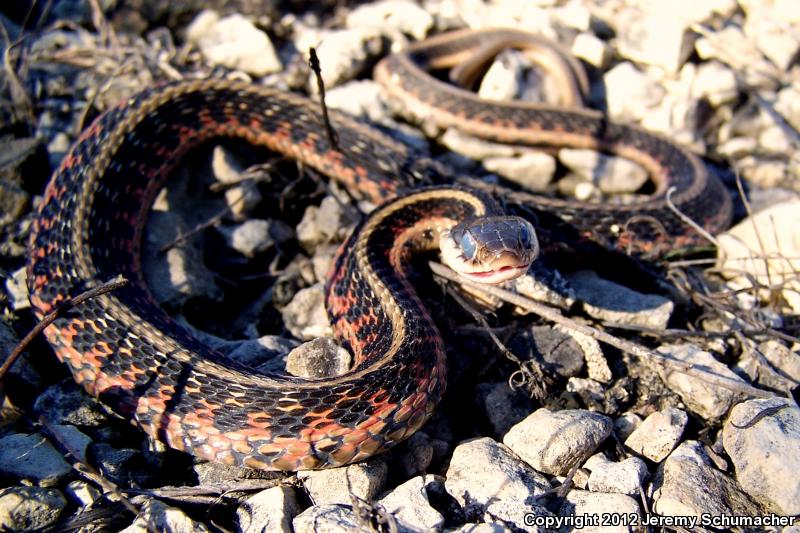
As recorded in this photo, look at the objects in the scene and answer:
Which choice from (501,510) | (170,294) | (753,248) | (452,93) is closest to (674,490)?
(501,510)

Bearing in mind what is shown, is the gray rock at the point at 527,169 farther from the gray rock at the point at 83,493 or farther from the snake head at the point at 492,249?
the gray rock at the point at 83,493

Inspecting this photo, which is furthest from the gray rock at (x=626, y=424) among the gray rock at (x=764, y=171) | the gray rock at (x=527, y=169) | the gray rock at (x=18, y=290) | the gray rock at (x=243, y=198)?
the gray rock at (x=18, y=290)

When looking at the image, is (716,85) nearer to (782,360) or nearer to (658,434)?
(782,360)

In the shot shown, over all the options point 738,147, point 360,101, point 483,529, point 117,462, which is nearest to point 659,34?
point 738,147

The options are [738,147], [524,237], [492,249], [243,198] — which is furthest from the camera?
[738,147]

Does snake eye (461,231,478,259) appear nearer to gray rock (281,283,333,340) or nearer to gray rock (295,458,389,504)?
gray rock (281,283,333,340)

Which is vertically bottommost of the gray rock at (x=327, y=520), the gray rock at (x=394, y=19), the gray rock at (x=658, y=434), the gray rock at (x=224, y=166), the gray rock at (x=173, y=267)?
the gray rock at (x=658, y=434)

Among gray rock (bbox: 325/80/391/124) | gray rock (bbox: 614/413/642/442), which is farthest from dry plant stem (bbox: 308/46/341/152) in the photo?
gray rock (bbox: 614/413/642/442)
